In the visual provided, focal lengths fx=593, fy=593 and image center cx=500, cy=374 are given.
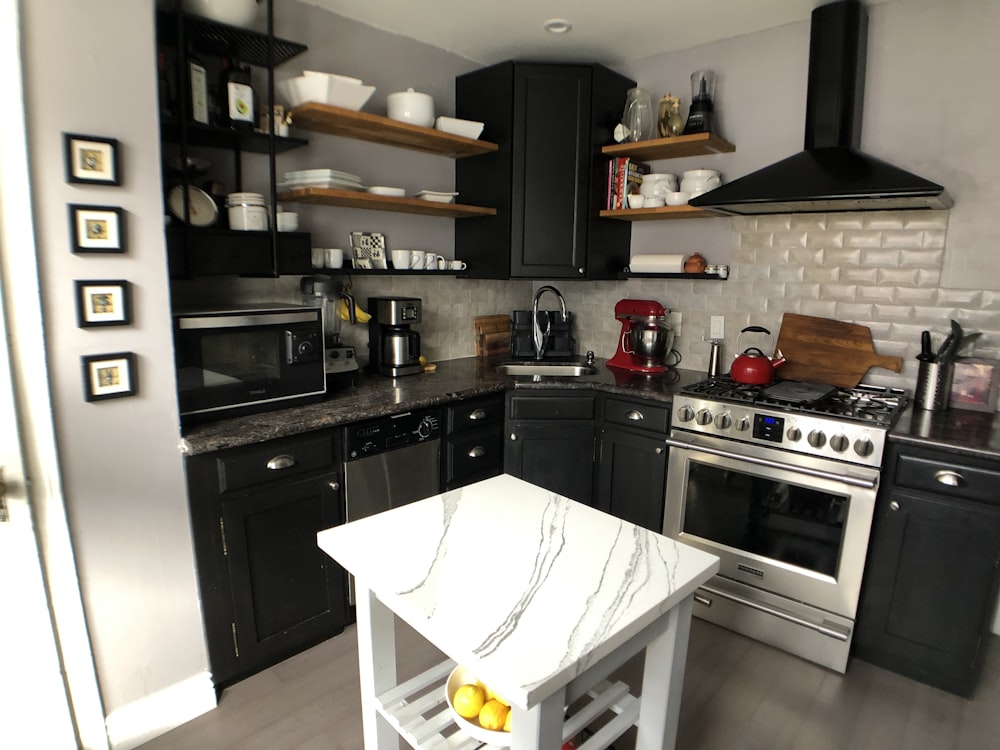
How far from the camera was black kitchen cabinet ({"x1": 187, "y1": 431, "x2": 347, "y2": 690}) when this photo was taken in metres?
1.93

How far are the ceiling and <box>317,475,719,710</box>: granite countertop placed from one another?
2112 mm

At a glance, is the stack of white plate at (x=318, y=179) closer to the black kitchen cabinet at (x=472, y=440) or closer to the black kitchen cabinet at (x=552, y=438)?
the black kitchen cabinet at (x=472, y=440)

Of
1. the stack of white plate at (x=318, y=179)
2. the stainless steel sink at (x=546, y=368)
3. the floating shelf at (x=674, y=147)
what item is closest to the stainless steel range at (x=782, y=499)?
the stainless steel sink at (x=546, y=368)

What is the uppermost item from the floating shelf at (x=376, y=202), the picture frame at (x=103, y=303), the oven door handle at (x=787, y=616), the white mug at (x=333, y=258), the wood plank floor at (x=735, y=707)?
the floating shelf at (x=376, y=202)

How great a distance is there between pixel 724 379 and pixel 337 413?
1.79 metres

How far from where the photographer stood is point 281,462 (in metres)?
2.04

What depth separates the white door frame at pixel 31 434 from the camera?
1.46m

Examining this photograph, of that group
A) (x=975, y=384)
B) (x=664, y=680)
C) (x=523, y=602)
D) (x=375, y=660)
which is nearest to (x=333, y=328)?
(x=375, y=660)

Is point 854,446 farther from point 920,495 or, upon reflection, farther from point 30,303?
point 30,303

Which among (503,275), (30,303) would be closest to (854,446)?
(503,275)

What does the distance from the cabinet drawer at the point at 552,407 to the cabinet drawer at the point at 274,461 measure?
37.9 inches

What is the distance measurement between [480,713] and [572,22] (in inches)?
106

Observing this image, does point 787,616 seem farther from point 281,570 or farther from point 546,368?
point 281,570

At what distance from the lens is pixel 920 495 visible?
204cm
